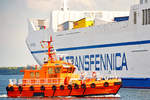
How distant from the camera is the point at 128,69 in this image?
45.4 m

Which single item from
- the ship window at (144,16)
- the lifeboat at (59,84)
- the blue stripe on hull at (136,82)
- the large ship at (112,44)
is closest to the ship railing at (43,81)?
the lifeboat at (59,84)

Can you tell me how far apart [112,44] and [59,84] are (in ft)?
48.7

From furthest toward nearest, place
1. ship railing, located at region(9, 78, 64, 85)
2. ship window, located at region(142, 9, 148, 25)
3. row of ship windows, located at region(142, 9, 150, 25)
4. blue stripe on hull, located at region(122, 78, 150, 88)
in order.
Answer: ship window, located at region(142, 9, 148, 25), row of ship windows, located at region(142, 9, 150, 25), blue stripe on hull, located at region(122, 78, 150, 88), ship railing, located at region(9, 78, 64, 85)

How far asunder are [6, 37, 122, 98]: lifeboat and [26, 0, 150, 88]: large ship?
33.8 feet

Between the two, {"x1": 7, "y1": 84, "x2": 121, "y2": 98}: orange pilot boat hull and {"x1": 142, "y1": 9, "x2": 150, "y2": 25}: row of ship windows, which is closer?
{"x1": 7, "y1": 84, "x2": 121, "y2": 98}: orange pilot boat hull

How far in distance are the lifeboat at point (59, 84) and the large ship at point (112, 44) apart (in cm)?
1030

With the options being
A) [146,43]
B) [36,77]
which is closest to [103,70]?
[146,43]

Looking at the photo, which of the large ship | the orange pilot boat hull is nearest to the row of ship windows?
the large ship

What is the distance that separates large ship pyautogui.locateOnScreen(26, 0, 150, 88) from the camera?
4359cm

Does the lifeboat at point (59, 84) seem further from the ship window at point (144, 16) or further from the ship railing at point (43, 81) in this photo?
the ship window at point (144, 16)

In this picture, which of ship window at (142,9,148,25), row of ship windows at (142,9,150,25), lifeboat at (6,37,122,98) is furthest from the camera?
ship window at (142,9,148,25)

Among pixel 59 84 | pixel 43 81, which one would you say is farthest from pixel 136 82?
pixel 43 81

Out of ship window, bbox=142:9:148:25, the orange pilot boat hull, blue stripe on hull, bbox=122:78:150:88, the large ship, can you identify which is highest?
ship window, bbox=142:9:148:25

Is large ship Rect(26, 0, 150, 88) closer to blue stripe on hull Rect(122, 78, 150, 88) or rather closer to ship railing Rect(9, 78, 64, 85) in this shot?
blue stripe on hull Rect(122, 78, 150, 88)
